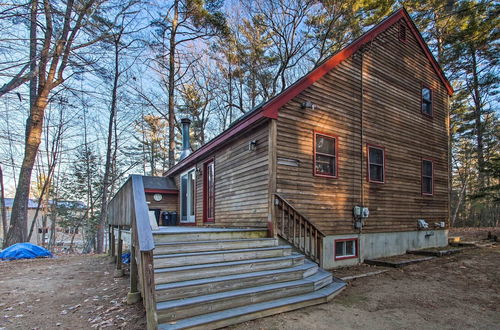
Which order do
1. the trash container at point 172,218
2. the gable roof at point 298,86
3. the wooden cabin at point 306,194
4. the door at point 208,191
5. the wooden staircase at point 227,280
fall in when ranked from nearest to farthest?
the wooden staircase at point 227,280 < the wooden cabin at point 306,194 < the gable roof at point 298,86 < the door at point 208,191 < the trash container at point 172,218

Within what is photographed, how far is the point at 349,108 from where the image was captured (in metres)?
8.00

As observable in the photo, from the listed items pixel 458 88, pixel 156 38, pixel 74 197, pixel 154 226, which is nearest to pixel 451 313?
pixel 154 226

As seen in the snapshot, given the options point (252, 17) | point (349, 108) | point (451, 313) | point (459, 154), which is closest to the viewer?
point (451, 313)

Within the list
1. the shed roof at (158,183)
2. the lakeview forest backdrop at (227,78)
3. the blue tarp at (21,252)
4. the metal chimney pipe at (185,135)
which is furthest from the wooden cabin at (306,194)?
the lakeview forest backdrop at (227,78)

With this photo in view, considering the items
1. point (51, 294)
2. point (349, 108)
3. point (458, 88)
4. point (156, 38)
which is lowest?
point (51, 294)

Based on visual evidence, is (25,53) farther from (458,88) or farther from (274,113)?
(458,88)

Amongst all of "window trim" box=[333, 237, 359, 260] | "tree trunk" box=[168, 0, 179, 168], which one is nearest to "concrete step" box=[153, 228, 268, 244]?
"window trim" box=[333, 237, 359, 260]

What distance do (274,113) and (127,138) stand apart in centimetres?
1586

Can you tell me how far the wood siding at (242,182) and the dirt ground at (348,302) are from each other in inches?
96.9

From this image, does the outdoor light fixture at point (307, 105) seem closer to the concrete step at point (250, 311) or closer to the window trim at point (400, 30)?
the concrete step at point (250, 311)

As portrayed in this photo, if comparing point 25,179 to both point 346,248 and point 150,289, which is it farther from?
point 346,248

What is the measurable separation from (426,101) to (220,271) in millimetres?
9843

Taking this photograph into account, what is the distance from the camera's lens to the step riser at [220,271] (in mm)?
3933

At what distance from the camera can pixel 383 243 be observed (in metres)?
8.34
